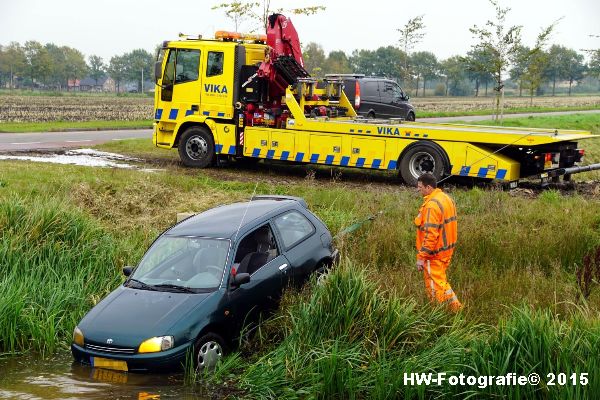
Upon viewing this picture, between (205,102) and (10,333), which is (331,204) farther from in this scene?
(10,333)

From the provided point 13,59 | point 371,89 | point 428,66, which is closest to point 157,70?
point 371,89

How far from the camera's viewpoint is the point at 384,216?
1277 cm

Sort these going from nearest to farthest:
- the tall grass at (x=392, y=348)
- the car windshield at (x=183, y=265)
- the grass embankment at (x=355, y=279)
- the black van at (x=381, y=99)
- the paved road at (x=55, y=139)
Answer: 1. the tall grass at (x=392, y=348)
2. the grass embankment at (x=355, y=279)
3. the car windshield at (x=183, y=265)
4. the paved road at (x=55, y=139)
5. the black van at (x=381, y=99)

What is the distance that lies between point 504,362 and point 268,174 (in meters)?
11.7

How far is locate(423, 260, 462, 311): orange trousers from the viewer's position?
8.18 m

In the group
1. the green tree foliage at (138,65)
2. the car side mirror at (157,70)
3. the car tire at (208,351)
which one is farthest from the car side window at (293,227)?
the green tree foliage at (138,65)

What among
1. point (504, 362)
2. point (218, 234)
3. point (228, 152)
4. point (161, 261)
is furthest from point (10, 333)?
point (228, 152)

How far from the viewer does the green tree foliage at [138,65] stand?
→ 11394 centimetres

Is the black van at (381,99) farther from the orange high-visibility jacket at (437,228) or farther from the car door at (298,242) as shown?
the orange high-visibility jacket at (437,228)

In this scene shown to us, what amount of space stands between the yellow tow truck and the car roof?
251 inches

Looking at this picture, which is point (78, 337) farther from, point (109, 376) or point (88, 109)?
point (88, 109)

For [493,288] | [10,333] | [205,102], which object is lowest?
[10,333]

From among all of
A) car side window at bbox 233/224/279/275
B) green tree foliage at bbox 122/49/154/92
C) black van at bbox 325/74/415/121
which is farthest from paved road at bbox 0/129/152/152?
green tree foliage at bbox 122/49/154/92

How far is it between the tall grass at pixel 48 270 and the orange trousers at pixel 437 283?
415 centimetres
